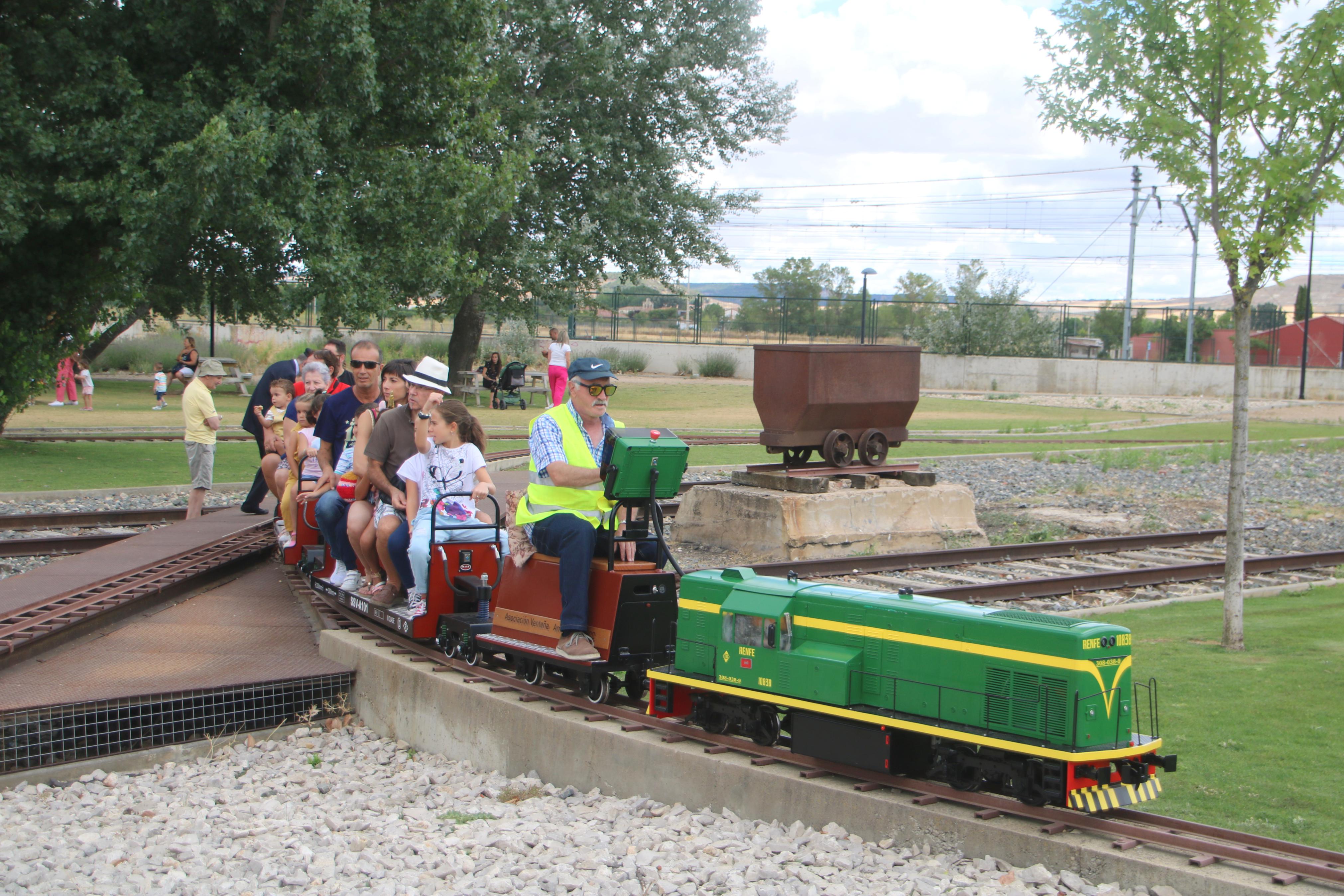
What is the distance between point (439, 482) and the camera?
8.02 meters

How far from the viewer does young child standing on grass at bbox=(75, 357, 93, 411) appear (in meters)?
28.0

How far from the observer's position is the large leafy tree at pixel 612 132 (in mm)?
29750

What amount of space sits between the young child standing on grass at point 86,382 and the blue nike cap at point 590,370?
24.9m

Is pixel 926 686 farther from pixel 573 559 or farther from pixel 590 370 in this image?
pixel 590 370

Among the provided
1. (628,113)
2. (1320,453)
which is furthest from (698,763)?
(628,113)

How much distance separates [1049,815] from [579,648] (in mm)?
2913

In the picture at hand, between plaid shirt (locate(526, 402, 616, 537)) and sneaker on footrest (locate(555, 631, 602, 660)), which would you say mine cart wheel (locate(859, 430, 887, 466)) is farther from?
sneaker on footrest (locate(555, 631, 602, 660))

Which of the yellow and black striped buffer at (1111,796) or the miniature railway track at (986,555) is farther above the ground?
the yellow and black striped buffer at (1111,796)

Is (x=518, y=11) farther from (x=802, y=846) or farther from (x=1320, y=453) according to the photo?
(x=802, y=846)

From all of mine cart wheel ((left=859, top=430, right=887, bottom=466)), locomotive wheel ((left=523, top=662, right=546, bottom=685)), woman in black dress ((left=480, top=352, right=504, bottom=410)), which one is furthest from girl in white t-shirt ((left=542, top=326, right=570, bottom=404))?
locomotive wheel ((left=523, top=662, right=546, bottom=685))

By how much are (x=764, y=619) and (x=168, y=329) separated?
51500mm

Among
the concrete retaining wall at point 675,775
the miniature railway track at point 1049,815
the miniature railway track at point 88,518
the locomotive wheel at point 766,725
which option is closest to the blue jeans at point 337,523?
the concrete retaining wall at point 675,775

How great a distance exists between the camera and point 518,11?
27.9 m

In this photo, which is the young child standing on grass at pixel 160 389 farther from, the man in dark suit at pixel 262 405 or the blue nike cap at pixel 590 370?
the blue nike cap at pixel 590 370
